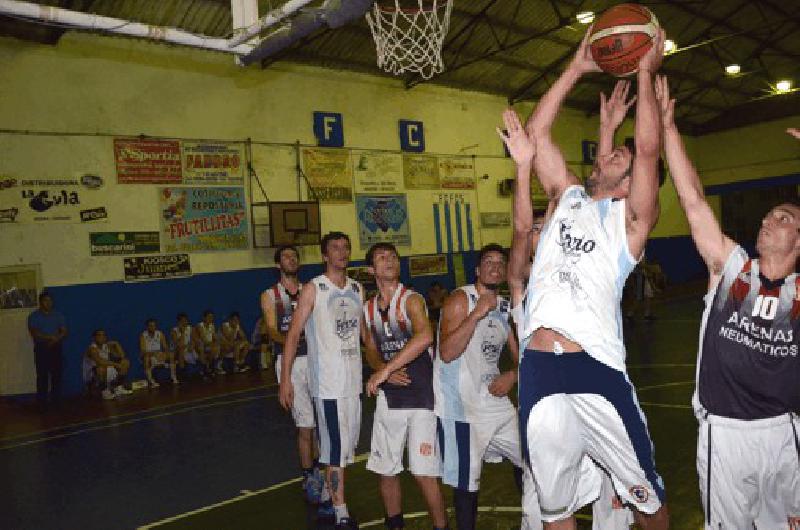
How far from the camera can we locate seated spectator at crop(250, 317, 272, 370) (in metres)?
14.8

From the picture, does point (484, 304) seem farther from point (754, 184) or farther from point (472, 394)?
point (754, 184)

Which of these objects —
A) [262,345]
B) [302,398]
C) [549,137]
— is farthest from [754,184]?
[549,137]

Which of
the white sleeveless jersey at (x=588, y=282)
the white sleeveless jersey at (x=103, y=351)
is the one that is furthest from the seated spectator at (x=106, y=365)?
the white sleeveless jersey at (x=588, y=282)

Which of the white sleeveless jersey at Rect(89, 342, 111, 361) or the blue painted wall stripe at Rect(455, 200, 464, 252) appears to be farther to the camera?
the blue painted wall stripe at Rect(455, 200, 464, 252)

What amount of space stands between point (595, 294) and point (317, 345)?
3.01 m

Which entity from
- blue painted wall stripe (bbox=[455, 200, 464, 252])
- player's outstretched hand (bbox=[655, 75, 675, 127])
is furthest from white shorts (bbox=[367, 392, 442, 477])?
blue painted wall stripe (bbox=[455, 200, 464, 252])

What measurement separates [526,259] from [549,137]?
657 millimetres

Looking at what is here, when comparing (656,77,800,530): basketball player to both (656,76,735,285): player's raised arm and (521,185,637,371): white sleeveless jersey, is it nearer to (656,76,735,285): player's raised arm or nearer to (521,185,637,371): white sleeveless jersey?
(656,76,735,285): player's raised arm

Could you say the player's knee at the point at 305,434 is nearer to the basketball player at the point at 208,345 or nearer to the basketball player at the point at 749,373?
the basketball player at the point at 749,373

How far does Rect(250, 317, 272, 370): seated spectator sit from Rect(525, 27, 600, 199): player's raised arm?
1201 centimetres

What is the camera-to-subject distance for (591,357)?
112 inches

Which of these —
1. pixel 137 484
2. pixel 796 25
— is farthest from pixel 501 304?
pixel 796 25

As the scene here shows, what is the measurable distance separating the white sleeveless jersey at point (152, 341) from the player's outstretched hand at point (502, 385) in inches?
422

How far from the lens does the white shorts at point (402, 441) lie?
4.54 meters
